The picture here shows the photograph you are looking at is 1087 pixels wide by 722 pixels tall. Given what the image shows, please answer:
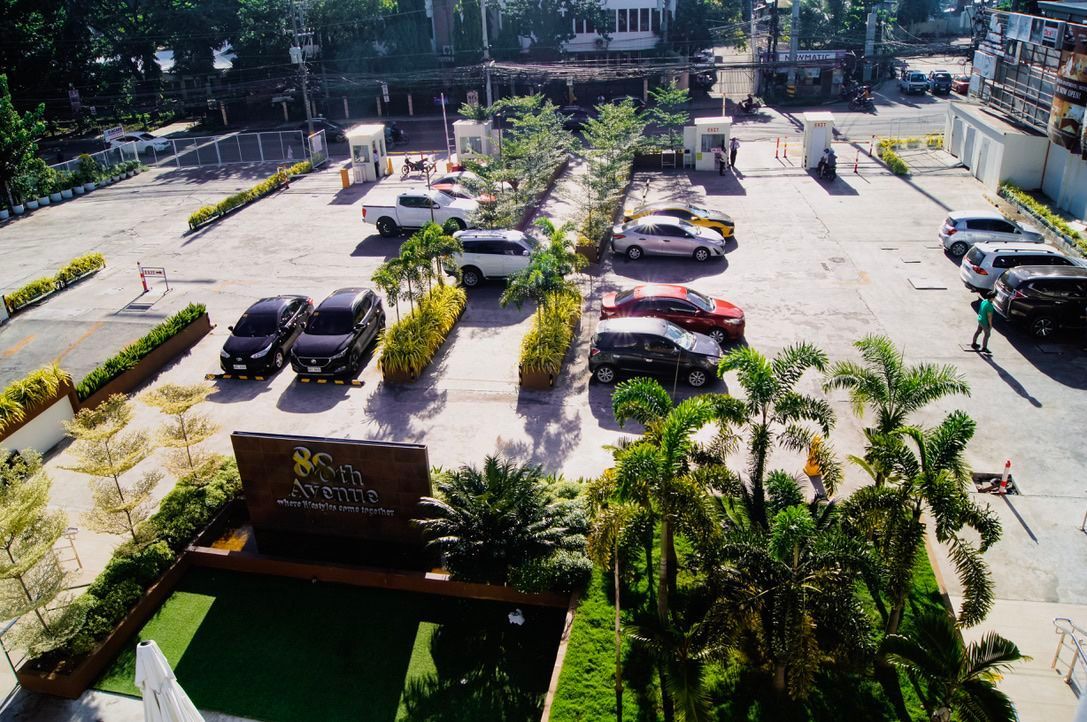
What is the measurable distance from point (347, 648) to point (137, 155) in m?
40.4

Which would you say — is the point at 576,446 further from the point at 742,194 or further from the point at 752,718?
the point at 742,194

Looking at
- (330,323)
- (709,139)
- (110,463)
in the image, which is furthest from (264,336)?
(709,139)

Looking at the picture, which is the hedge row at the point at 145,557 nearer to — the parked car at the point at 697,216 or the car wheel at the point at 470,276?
the car wheel at the point at 470,276

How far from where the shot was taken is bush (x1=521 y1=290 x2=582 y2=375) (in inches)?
703

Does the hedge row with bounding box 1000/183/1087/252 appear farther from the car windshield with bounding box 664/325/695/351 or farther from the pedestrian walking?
the car windshield with bounding box 664/325/695/351

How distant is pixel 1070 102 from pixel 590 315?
653 inches

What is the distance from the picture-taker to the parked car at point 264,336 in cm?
1912

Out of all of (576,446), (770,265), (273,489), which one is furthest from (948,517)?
(770,265)

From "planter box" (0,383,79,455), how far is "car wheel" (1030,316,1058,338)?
70.9 feet

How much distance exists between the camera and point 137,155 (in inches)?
1726

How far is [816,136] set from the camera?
3484 centimetres

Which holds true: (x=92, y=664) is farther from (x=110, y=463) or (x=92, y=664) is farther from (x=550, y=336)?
(x=550, y=336)

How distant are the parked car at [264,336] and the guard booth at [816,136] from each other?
934 inches

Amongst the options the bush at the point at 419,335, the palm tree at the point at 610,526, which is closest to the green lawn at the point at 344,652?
the palm tree at the point at 610,526
